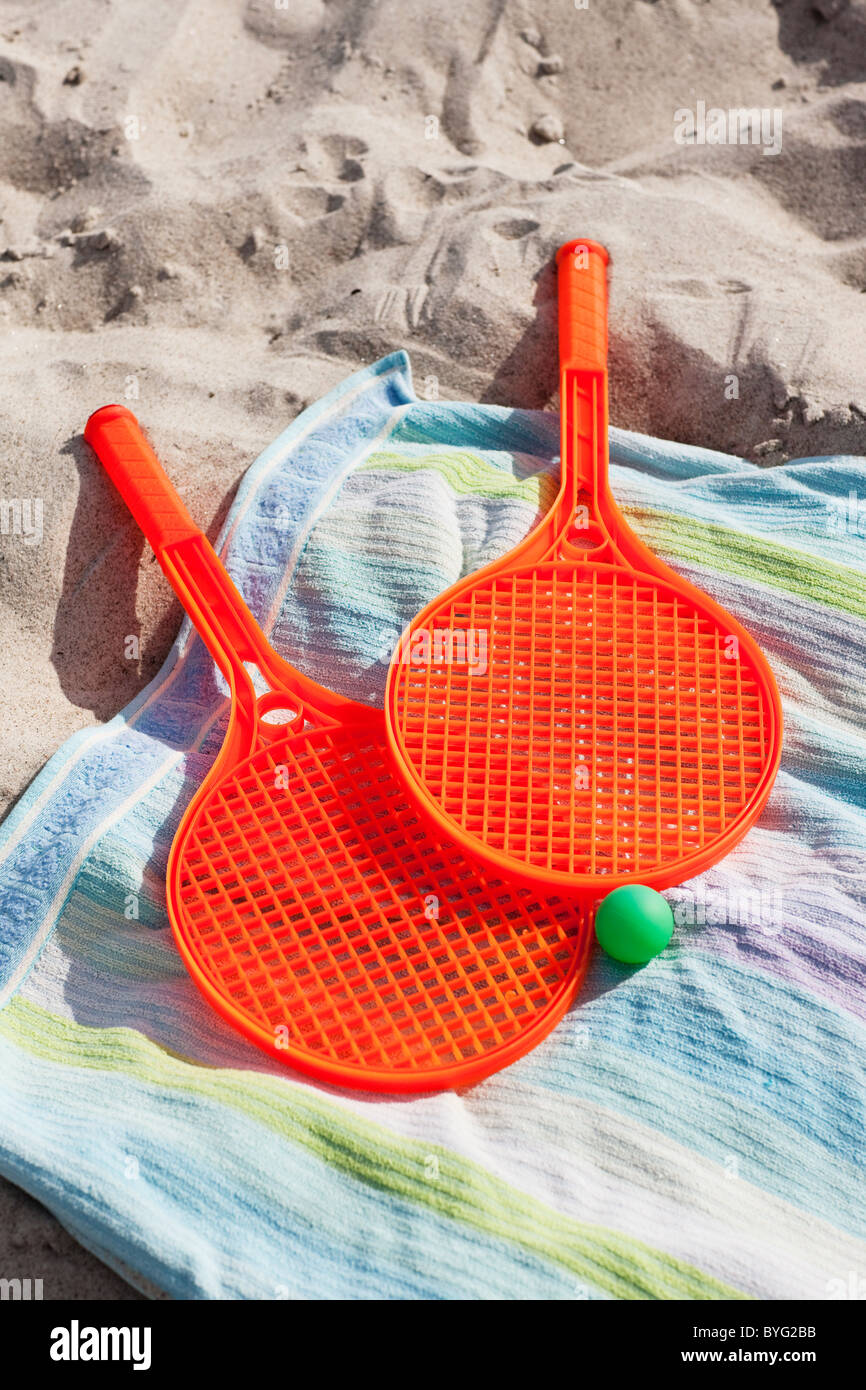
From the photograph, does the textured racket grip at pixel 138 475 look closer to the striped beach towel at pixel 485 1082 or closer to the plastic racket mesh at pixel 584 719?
the striped beach towel at pixel 485 1082

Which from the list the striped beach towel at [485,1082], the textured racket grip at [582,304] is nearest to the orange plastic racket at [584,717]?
the striped beach towel at [485,1082]

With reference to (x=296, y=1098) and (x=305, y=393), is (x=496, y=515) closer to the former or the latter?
(x=305, y=393)

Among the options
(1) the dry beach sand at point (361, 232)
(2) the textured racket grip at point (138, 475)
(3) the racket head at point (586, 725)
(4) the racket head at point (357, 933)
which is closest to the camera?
(4) the racket head at point (357, 933)

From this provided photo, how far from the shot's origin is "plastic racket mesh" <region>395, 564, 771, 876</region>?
1.52 meters

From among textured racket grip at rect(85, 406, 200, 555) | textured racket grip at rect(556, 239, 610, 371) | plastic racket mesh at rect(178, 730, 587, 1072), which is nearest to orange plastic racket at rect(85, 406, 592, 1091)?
plastic racket mesh at rect(178, 730, 587, 1072)

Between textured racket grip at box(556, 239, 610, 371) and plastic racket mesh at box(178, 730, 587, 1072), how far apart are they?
87 cm

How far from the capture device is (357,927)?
150 centimetres

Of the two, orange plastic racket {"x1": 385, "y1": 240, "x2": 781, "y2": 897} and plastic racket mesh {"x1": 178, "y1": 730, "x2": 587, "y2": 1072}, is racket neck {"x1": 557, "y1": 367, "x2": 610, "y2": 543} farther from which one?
plastic racket mesh {"x1": 178, "y1": 730, "x2": 587, "y2": 1072}

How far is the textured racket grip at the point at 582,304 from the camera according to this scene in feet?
6.70

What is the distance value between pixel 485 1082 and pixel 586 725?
498 millimetres

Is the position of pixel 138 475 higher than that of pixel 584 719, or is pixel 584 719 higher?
pixel 138 475

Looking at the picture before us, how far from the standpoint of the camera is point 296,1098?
136 centimetres

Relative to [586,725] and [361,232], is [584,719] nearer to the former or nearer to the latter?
[586,725]

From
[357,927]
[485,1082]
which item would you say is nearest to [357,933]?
[357,927]
